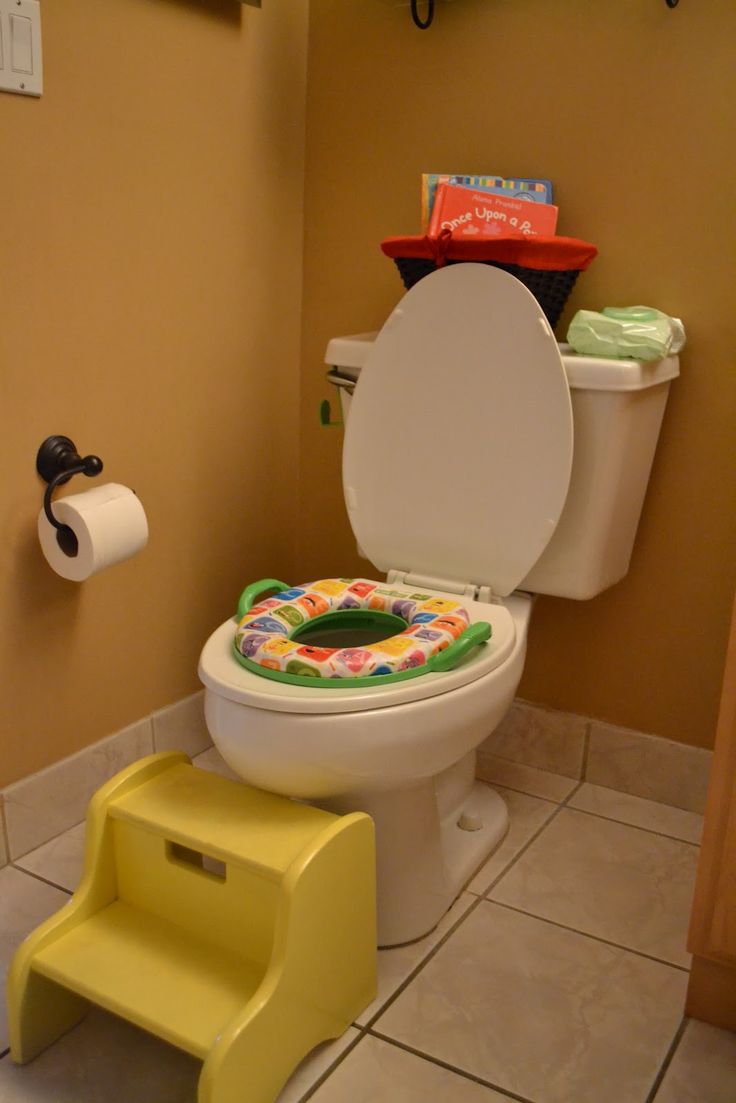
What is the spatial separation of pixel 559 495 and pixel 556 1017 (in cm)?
67

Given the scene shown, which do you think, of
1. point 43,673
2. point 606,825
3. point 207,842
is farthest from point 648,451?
point 43,673

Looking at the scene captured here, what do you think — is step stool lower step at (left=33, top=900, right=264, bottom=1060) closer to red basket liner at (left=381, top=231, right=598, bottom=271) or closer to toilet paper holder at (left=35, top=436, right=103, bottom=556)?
toilet paper holder at (left=35, top=436, right=103, bottom=556)

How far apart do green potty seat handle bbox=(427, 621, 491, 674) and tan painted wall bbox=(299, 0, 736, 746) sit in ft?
1.53

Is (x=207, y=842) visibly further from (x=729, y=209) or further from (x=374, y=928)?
(x=729, y=209)

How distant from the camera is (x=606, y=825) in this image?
161cm

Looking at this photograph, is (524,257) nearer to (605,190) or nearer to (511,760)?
(605,190)

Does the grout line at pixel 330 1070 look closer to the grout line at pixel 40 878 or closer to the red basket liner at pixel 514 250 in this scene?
the grout line at pixel 40 878

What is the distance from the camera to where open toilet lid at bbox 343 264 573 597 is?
1370 mm

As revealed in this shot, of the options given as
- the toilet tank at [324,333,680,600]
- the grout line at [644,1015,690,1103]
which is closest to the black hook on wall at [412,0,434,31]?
the toilet tank at [324,333,680,600]

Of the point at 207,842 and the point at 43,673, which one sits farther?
the point at 43,673

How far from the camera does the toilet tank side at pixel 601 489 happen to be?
1382 millimetres

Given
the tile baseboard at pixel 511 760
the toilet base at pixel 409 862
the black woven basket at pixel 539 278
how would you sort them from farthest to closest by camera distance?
the tile baseboard at pixel 511 760
the black woven basket at pixel 539 278
the toilet base at pixel 409 862

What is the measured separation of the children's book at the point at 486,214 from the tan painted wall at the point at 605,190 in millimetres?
92

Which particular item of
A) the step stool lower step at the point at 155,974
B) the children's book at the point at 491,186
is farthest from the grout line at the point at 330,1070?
the children's book at the point at 491,186
